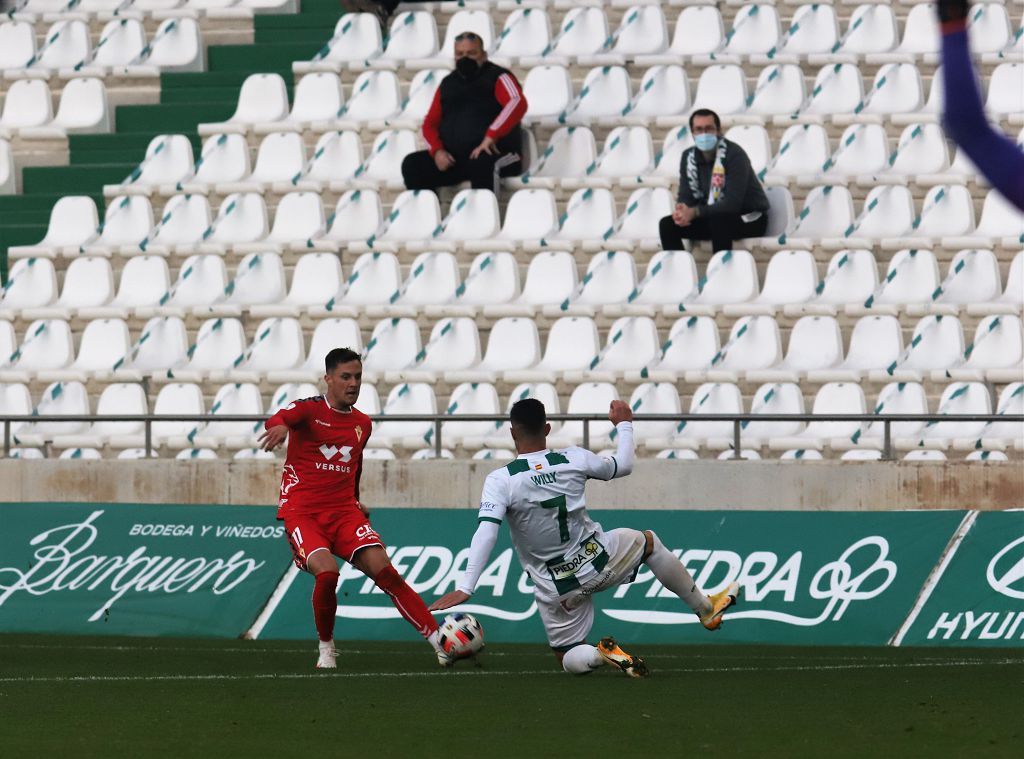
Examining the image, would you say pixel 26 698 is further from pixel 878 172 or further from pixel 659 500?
pixel 878 172

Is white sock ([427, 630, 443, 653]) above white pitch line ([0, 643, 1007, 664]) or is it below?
above

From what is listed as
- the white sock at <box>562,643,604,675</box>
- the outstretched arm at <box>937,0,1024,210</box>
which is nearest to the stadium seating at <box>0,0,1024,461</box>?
the white sock at <box>562,643,604,675</box>

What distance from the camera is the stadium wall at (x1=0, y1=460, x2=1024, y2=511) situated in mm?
→ 14766

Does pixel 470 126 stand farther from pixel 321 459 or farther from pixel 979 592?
pixel 321 459

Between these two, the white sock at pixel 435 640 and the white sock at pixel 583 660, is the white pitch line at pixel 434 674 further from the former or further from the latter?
the white sock at pixel 583 660

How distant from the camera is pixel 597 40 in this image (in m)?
20.7

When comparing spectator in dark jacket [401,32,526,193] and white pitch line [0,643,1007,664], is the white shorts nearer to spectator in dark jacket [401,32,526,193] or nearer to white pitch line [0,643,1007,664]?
white pitch line [0,643,1007,664]

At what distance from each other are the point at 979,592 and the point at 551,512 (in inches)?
155

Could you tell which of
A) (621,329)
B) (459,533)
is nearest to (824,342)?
(621,329)

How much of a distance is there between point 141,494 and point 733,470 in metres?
4.67

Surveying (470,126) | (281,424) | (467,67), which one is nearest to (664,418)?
(281,424)

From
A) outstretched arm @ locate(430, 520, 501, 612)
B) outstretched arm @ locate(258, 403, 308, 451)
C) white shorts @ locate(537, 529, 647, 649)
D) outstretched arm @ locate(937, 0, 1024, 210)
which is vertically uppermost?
outstretched arm @ locate(937, 0, 1024, 210)

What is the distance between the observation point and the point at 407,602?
11.6 m

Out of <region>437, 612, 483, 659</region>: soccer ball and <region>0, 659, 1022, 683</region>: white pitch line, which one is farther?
<region>437, 612, 483, 659</region>: soccer ball
